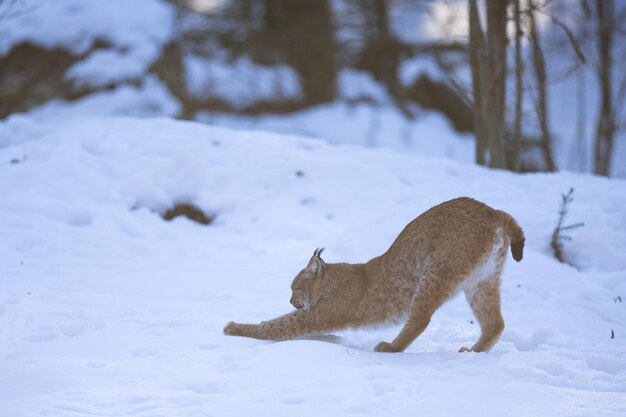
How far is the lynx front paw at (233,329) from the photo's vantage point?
4867 millimetres

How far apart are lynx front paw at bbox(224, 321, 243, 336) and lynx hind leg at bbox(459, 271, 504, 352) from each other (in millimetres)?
1459

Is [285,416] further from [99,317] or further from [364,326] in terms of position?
[99,317]

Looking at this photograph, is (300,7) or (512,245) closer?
(512,245)

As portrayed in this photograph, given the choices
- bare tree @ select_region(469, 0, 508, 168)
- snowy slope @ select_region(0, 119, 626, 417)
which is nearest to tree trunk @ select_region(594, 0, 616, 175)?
bare tree @ select_region(469, 0, 508, 168)

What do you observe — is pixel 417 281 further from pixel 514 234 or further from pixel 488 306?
pixel 514 234

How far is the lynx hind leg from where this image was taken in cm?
480

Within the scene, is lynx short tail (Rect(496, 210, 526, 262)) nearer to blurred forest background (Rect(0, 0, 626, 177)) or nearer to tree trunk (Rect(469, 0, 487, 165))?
blurred forest background (Rect(0, 0, 626, 177))

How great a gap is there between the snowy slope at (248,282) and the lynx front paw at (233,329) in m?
0.11

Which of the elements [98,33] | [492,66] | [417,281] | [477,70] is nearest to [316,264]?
[417,281]

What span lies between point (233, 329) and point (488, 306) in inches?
66.9

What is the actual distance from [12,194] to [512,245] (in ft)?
16.5

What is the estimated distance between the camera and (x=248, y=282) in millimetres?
6258

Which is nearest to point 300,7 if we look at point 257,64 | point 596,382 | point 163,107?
point 257,64

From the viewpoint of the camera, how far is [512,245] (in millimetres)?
4668
